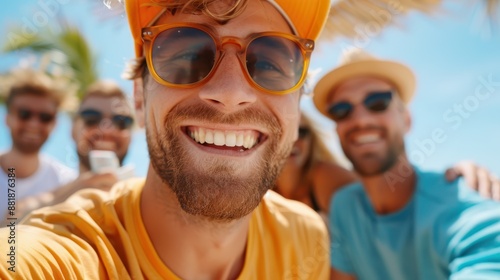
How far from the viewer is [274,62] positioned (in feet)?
5.06

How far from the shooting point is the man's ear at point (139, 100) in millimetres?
1754

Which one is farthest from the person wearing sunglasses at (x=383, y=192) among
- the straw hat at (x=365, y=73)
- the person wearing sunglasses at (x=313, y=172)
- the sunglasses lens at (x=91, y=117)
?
the sunglasses lens at (x=91, y=117)

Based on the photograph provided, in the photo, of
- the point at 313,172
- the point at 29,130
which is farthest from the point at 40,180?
the point at 313,172

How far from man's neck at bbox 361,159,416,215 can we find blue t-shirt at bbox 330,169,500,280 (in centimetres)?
7

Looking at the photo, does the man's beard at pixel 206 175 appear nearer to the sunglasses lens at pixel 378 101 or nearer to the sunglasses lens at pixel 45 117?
the sunglasses lens at pixel 378 101

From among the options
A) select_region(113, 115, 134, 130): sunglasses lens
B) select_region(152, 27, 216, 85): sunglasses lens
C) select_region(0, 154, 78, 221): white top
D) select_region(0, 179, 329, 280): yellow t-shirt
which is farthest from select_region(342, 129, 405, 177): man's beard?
select_region(0, 154, 78, 221): white top

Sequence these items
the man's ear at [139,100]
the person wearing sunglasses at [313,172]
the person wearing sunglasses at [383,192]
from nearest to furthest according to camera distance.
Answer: the man's ear at [139,100]
the person wearing sunglasses at [383,192]
the person wearing sunglasses at [313,172]

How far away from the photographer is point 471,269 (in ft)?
6.57

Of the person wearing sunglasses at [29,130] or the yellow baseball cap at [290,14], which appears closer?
the yellow baseball cap at [290,14]

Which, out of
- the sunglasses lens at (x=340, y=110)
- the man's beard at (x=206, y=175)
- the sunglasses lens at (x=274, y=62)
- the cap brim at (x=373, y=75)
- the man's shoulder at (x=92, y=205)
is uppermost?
the cap brim at (x=373, y=75)

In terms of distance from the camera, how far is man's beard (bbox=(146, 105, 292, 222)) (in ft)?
4.63

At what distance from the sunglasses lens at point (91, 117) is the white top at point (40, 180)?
66cm

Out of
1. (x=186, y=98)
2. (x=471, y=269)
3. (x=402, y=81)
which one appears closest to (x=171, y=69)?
(x=186, y=98)

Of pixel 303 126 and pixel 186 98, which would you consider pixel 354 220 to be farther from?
pixel 186 98
